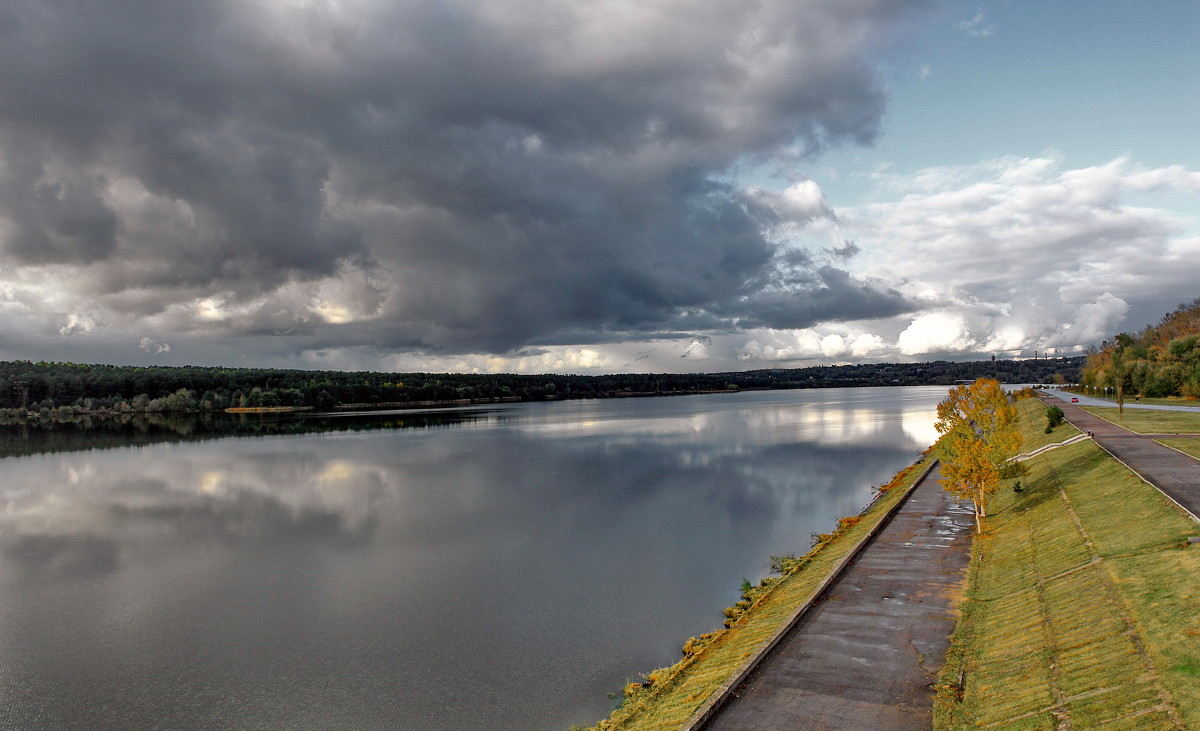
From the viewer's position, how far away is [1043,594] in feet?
53.7

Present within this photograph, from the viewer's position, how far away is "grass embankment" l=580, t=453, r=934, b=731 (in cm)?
1357

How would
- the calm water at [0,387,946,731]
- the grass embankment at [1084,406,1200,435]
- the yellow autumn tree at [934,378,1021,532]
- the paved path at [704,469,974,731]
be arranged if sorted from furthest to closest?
the grass embankment at [1084,406,1200,435]
the yellow autumn tree at [934,378,1021,532]
the calm water at [0,387,946,731]
the paved path at [704,469,974,731]

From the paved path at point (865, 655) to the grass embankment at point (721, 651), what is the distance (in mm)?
757

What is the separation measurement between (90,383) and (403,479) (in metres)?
166

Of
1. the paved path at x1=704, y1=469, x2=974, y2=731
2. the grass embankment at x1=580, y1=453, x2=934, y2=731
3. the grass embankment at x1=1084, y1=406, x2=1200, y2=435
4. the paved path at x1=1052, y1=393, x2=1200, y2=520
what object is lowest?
the grass embankment at x1=580, y1=453, x2=934, y2=731

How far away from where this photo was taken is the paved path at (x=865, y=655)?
11891mm

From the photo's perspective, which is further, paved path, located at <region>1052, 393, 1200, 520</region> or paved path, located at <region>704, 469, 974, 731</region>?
paved path, located at <region>1052, 393, 1200, 520</region>

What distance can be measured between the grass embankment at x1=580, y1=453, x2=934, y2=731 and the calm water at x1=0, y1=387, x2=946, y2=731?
912mm

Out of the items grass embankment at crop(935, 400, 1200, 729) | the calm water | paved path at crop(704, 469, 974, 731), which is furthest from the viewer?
the calm water

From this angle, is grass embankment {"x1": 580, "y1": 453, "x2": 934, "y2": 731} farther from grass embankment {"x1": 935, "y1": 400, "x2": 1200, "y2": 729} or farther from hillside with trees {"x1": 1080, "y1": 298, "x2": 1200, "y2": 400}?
hillside with trees {"x1": 1080, "y1": 298, "x2": 1200, "y2": 400}

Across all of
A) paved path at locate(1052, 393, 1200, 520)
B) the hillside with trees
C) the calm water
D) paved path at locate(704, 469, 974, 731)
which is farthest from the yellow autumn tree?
the hillside with trees

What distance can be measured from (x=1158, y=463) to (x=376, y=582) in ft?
108

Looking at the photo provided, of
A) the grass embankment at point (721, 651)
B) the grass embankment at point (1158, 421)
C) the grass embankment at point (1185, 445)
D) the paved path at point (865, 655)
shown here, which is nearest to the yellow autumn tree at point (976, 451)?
the paved path at point (865, 655)

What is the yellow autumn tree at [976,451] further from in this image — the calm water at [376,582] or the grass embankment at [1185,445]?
the calm water at [376,582]
